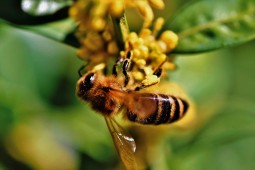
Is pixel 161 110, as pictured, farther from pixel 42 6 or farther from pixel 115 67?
pixel 42 6

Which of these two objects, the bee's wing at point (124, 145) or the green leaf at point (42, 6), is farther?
the green leaf at point (42, 6)

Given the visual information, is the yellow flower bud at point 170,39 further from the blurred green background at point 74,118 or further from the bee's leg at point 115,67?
the blurred green background at point 74,118

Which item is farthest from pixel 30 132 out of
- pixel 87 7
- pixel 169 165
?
pixel 87 7

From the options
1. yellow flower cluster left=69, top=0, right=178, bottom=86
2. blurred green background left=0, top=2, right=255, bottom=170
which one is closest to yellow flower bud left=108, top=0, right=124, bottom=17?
yellow flower cluster left=69, top=0, right=178, bottom=86

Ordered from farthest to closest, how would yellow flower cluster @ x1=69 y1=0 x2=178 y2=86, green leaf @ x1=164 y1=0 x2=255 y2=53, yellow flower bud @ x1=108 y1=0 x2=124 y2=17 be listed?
green leaf @ x1=164 y1=0 x2=255 y2=53, yellow flower cluster @ x1=69 y1=0 x2=178 y2=86, yellow flower bud @ x1=108 y1=0 x2=124 y2=17

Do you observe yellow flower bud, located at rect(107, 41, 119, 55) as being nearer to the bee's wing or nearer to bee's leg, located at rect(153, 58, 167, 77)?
bee's leg, located at rect(153, 58, 167, 77)

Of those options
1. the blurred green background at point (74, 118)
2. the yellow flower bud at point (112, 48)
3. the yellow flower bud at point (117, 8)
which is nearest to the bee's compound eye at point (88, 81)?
the yellow flower bud at point (112, 48)
